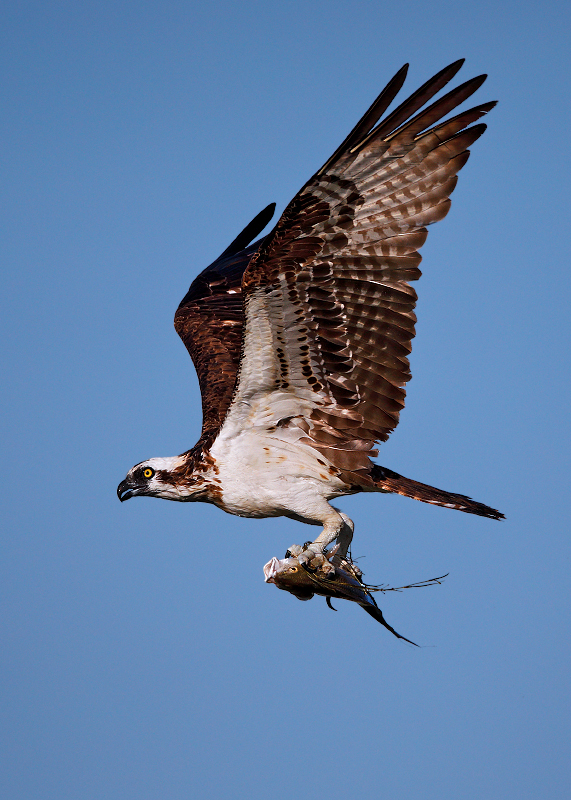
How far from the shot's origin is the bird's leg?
637 centimetres

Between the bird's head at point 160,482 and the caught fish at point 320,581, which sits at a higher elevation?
the bird's head at point 160,482

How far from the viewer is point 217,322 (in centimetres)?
959

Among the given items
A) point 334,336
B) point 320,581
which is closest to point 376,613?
point 320,581

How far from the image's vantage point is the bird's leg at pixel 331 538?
6.37 metres

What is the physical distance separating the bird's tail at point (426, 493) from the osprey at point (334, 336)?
14 mm

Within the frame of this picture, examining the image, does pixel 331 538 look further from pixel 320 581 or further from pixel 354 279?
pixel 354 279

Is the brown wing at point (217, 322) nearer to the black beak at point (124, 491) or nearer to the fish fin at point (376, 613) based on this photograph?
the black beak at point (124, 491)

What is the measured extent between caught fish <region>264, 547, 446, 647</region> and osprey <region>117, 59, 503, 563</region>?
115mm

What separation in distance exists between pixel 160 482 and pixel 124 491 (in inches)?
17.4

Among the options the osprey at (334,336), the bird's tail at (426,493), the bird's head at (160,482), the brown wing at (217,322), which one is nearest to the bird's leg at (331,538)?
the osprey at (334,336)

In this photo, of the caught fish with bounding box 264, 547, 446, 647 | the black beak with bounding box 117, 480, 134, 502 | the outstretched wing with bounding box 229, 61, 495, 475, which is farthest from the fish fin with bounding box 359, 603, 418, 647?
the black beak with bounding box 117, 480, 134, 502

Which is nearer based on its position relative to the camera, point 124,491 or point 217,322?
Result: point 124,491

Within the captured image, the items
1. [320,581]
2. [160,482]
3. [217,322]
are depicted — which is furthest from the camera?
[217,322]

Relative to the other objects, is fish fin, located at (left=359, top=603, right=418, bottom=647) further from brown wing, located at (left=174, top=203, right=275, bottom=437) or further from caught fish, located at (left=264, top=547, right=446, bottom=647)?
brown wing, located at (left=174, top=203, right=275, bottom=437)
